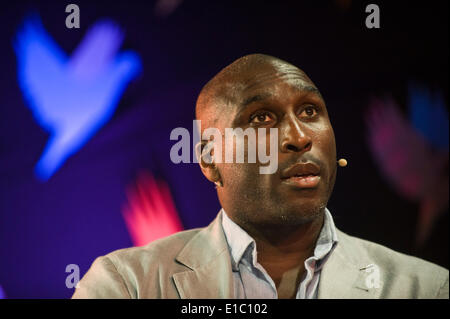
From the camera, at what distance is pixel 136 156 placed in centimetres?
309

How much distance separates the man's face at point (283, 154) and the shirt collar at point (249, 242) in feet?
0.20

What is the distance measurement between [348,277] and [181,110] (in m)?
1.29

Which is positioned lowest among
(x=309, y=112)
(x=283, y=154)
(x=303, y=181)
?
(x=303, y=181)

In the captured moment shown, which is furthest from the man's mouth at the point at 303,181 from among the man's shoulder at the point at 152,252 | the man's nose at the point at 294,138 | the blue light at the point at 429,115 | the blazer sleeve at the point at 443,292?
the blue light at the point at 429,115

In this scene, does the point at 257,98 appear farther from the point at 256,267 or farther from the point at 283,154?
the point at 256,267

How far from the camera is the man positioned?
249cm

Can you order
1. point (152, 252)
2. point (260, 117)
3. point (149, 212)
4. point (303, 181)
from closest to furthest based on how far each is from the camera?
point (303, 181), point (260, 117), point (152, 252), point (149, 212)

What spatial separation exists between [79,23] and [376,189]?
6.37 feet

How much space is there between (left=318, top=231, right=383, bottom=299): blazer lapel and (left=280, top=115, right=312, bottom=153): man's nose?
0.54 metres

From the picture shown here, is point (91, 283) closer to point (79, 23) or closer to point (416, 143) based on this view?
point (79, 23)

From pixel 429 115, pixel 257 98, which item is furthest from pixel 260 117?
pixel 429 115

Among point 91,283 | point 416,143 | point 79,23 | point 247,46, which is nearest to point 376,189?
point 416,143

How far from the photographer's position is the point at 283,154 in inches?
97.3

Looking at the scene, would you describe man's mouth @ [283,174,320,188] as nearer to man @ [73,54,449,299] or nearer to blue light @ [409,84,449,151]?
man @ [73,54,449,299]
